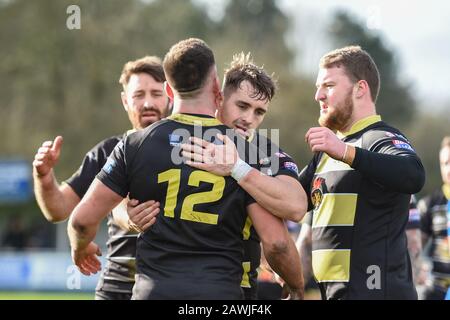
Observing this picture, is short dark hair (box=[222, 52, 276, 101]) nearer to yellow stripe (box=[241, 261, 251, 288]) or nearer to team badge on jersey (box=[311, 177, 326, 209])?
team badge on jersey (box=[311, 177, 326, 209])

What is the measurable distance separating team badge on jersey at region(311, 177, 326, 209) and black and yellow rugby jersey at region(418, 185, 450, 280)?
4.16 meters

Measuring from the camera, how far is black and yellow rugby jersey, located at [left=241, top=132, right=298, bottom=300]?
4.68 m

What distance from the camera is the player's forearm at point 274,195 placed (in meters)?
4.45

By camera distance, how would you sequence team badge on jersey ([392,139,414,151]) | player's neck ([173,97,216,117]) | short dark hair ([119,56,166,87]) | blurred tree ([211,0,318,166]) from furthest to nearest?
blurred tree ([211,0,318,166]) → short dark hair ([119,56,166,87]) → team badge on jersey ([392,139,414,151]) → player's neck ([173,97,216,117])

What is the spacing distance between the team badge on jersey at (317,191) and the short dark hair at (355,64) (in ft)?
2.32

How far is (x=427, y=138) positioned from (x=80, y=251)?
35.2 meters

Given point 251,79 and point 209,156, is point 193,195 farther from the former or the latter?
point 251,79

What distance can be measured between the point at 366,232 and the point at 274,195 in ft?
3.24

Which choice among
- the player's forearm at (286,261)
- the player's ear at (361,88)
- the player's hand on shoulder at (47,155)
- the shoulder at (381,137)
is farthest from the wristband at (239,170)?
the player's hand on shoulder at (47,155)

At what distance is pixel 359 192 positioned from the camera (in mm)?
5203

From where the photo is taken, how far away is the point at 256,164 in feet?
15.1

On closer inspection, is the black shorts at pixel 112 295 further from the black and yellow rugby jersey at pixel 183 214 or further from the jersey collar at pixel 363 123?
the jersey collar at pixel 363 123

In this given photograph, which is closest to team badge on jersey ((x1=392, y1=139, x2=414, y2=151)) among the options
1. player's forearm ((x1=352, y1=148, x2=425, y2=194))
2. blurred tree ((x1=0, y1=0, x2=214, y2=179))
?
player's forearm ((x1=352, y1=148, x2=425, y2=194))

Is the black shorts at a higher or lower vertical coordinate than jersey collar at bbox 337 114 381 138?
lower
